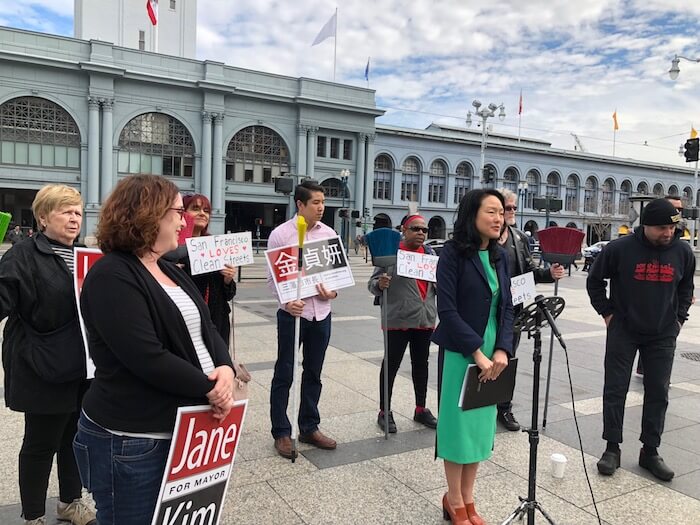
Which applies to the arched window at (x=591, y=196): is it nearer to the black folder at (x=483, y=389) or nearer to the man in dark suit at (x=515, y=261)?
the man in dark suit at (x=515, y=261)

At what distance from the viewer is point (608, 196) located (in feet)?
228

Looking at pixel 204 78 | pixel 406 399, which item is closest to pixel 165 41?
pixel 204 78

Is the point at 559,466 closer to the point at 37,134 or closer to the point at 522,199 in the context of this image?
the point at 37,134

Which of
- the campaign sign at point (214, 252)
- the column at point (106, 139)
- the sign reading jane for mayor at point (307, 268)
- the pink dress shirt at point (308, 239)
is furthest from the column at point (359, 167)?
the campaign sign at point (214, 252)

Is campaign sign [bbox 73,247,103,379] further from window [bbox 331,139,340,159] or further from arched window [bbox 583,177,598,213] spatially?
arched window [bbox 583,177,598,213]

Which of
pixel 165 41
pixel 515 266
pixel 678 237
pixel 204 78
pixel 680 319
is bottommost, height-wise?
pixel 680 319

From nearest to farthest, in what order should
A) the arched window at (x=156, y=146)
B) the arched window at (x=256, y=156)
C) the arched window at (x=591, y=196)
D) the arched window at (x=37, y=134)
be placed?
the arched window at (x=37, y=134), the arched window at (x=156, y=146), the arched window at (x=256, y=156), the arched window at (x=591, y=196)

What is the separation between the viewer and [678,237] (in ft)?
14.2

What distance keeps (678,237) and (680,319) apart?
2.12 ft

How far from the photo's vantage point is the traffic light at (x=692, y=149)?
64.9 feet

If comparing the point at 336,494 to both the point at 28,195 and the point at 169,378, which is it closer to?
the point at 169,378

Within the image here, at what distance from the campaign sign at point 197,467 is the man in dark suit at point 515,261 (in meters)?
3.23

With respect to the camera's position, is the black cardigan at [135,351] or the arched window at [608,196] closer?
the black cardigan at [135,351]

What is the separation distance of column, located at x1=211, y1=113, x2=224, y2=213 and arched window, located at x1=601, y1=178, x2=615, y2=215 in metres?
48.5
